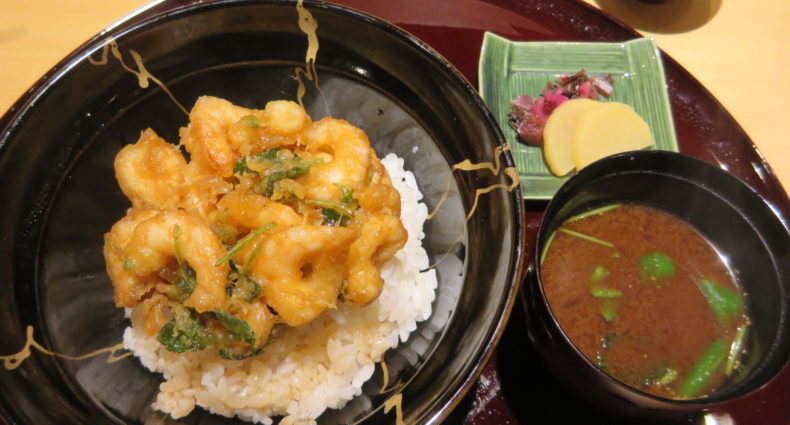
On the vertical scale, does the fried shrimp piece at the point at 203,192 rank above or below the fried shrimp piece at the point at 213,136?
below

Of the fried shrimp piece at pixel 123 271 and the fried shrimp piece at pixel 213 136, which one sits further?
the fried shrimp piece at pixel 213 136

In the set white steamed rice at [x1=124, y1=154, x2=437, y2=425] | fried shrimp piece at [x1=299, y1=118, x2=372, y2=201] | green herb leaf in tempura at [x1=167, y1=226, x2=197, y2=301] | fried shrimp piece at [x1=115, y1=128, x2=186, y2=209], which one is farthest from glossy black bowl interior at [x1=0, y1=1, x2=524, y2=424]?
green herb leaf in tempura at [x1=167, y1=226, x2=197, y2=301]

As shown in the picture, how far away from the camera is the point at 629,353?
1.83 meters

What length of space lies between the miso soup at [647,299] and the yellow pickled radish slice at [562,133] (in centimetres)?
38

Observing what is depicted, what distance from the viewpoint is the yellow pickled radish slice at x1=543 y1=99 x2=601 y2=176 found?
2.42m

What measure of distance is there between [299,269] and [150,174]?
691 millimetres

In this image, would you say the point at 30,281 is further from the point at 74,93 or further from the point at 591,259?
the point at 591,259

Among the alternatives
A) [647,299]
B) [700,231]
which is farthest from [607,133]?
[647,299]

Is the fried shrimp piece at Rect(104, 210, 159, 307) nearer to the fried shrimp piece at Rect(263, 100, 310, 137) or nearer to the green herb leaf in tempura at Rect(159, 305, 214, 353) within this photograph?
the green herb leaf in tempura at Rect(159, 305, 214, 353)

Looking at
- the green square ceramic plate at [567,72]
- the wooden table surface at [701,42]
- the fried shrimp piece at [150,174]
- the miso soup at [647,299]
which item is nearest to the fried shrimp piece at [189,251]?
the fried shrimp piece at [150,174]

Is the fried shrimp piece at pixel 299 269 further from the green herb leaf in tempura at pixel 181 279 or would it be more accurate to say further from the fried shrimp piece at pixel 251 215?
the green herb leaf in tempura at pixel 181 279

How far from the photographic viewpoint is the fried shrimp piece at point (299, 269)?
148 cm

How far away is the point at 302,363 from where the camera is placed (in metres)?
1.90

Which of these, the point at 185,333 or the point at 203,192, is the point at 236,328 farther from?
the point at 203,192
